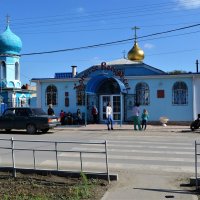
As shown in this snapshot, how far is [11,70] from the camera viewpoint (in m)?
40.4

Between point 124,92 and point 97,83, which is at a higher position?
point 97,83

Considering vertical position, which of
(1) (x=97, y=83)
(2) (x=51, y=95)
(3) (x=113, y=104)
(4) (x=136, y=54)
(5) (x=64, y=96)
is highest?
(4) (x=136, y=54)

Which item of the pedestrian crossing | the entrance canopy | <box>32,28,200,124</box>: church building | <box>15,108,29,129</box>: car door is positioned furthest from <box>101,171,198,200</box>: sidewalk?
the entrance canopy

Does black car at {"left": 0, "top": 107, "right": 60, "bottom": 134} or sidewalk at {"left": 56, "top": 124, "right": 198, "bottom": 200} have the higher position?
black car at {"left": 0, "top": 107, "right": 60, "bottom": 134}

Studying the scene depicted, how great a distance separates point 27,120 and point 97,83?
877cm

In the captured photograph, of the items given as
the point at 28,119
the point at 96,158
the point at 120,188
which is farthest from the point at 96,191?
the point at 28,119

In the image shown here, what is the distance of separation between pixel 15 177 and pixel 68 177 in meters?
1.24

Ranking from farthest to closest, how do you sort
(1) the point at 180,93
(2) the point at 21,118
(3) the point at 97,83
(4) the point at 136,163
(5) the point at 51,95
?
(5) the point at 51,95 < (3) the point at 97,83 < (1) the point at 180,93 < (2) the point at 21,118 < (4) the point at 136,163

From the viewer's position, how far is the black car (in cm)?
2341

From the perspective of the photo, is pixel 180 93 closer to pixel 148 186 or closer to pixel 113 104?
pixel 113 104

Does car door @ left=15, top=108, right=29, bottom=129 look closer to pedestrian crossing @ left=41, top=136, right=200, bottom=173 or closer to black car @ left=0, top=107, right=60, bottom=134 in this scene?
black car @ left=0, top=107, right=60, bottom=134

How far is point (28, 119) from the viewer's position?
23609 mm

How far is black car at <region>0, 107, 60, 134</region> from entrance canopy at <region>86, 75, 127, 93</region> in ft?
20.7

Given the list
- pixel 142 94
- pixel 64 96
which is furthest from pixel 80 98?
pixel 142 94
